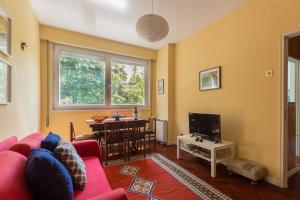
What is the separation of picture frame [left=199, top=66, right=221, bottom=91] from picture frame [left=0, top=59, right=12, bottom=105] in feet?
10.5

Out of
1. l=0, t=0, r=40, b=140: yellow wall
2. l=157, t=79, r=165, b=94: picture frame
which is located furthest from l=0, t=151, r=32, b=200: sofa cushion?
l=157, t=79, r=165, b=94: picture frame

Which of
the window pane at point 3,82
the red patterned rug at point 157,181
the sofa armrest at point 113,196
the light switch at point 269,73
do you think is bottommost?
the red patterned rug at point 157,181

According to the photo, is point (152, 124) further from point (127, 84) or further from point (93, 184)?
point (93, 184)

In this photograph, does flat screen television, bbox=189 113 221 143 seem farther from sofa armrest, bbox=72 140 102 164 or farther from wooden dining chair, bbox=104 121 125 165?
sofa armrest, bbox=72 140 102 164

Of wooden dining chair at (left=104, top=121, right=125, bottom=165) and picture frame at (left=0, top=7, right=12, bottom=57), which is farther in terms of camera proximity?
wooden dining chair at (left=104, top=121, right=125, bottom=165)

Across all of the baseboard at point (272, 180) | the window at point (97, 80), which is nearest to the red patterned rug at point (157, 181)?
the baseboard at point (272, 180)

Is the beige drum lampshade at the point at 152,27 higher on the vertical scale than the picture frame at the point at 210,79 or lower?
higher

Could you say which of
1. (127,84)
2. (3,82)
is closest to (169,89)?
(127,84)

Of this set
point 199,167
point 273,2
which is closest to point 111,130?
point 199,167

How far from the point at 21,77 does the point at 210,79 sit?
325 centimetres

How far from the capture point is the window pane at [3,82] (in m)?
1.67

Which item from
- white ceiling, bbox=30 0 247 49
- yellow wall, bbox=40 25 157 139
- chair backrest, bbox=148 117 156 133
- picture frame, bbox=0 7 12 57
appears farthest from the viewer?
chair backrest, bbox=148 117 156 133

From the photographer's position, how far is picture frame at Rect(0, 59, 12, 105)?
1.67 metres

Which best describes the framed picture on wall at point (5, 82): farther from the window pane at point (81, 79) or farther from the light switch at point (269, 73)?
the light switch at point (269, 73)
